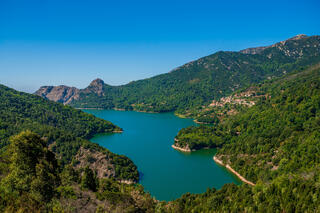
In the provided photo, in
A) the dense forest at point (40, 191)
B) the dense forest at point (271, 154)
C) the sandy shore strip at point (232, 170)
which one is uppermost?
the dense forest at point (40, 191)

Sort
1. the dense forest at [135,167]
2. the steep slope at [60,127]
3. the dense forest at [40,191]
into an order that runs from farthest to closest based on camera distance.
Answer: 1. the steep slope at [60,127]
2. the dense forest at [135,167]
3. the dense forest at [40,191]

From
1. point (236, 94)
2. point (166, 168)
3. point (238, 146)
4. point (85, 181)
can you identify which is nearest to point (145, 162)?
point (166, 168)

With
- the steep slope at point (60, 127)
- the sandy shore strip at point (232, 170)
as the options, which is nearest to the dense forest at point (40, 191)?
the steep slope at point (60, 127)

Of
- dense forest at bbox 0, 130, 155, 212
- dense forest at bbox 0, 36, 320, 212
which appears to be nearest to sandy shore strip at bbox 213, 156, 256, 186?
dense forest at bbox 0, 36, 320, 212

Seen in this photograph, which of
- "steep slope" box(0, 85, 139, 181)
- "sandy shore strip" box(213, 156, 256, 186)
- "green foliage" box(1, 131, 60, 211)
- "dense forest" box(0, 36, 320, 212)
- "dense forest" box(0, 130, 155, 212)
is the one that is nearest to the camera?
"dense forest" box(0, 130, 155, 212)

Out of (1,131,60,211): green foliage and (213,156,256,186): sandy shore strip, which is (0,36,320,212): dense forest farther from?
(213,156,256,186): sandy shore strip

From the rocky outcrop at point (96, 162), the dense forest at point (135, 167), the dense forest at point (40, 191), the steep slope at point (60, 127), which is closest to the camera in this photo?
the dense forest at point (40, 191)

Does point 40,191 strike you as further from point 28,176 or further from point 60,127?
point 60,127

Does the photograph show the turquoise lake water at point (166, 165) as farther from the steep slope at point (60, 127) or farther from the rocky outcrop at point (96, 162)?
the rocky outcrop at point (96, 162)

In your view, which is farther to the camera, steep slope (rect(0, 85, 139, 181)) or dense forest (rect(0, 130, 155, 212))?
steep slope (rect(0, 85, 139, 181))
